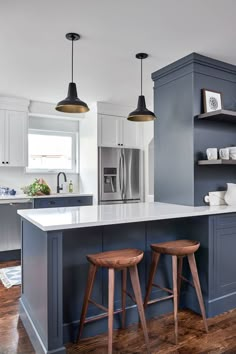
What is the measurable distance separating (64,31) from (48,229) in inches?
67.6

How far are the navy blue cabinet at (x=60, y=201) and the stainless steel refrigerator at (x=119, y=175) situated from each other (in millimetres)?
258

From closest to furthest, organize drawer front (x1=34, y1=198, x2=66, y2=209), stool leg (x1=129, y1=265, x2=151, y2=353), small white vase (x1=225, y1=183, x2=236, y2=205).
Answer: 1. stool leg (x1=129, y1=265, x2=151, y2=353)
2. small white vase (x1=225, y1=183, x2=236, y2=205)
3. drawer front (x1=34, y1=198, x2=66, y2=209)

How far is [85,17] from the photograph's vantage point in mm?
2219

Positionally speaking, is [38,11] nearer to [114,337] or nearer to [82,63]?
[82,63]

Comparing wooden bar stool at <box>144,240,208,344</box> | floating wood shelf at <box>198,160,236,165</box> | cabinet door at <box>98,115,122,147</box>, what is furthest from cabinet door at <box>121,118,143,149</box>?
wooden bar stool at <box>144,240,208,344</box>

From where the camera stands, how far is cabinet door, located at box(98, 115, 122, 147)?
4.84m

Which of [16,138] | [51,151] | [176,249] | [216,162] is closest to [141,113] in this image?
[216,162]

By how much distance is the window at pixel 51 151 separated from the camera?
5.02 meters

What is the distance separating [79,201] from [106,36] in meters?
2.83

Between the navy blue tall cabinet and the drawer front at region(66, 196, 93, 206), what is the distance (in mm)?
1726

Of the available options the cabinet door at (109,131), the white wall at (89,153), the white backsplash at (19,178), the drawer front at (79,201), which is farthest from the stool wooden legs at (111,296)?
the white backsplash at (19,178)

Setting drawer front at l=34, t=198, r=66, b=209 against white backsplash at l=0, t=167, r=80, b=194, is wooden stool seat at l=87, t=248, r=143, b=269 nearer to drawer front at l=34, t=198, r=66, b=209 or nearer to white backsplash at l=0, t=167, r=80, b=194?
drawer front at l=34, t=198, r=66, b=209

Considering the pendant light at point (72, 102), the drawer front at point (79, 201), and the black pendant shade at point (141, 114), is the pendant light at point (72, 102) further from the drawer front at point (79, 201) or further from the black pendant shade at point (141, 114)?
the drawer front at point (79, 201)

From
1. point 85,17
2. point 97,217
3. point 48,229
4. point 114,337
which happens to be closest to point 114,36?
point 85,17
